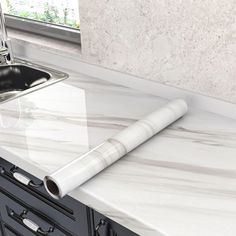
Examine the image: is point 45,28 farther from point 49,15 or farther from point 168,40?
point 168,40

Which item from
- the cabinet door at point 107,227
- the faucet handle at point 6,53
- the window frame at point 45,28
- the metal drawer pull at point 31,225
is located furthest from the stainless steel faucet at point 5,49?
the cabinet door at point 107,227

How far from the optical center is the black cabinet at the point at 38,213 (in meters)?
0.98

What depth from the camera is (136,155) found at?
3.31 feet

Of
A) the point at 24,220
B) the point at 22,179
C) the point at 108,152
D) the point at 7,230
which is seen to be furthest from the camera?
the point at 7,230

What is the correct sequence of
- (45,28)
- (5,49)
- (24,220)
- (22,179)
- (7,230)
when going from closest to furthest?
1. (22,179)
2. (24,220)
3. (7,230)
4. (5,49)
5. (45,28)

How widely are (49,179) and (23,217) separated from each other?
0.43 metres

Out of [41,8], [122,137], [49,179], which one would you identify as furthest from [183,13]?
[41,8]

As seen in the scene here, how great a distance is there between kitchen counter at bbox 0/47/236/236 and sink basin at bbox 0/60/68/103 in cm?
16

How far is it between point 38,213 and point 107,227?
0.29 meters

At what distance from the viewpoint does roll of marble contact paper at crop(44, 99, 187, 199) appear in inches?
33.4

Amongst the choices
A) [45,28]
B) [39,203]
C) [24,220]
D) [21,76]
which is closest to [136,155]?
[39,203]

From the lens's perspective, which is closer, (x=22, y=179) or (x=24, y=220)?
(x=22, y=179)

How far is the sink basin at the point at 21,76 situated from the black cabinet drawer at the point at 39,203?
0.46 m

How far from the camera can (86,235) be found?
1.02 metres
